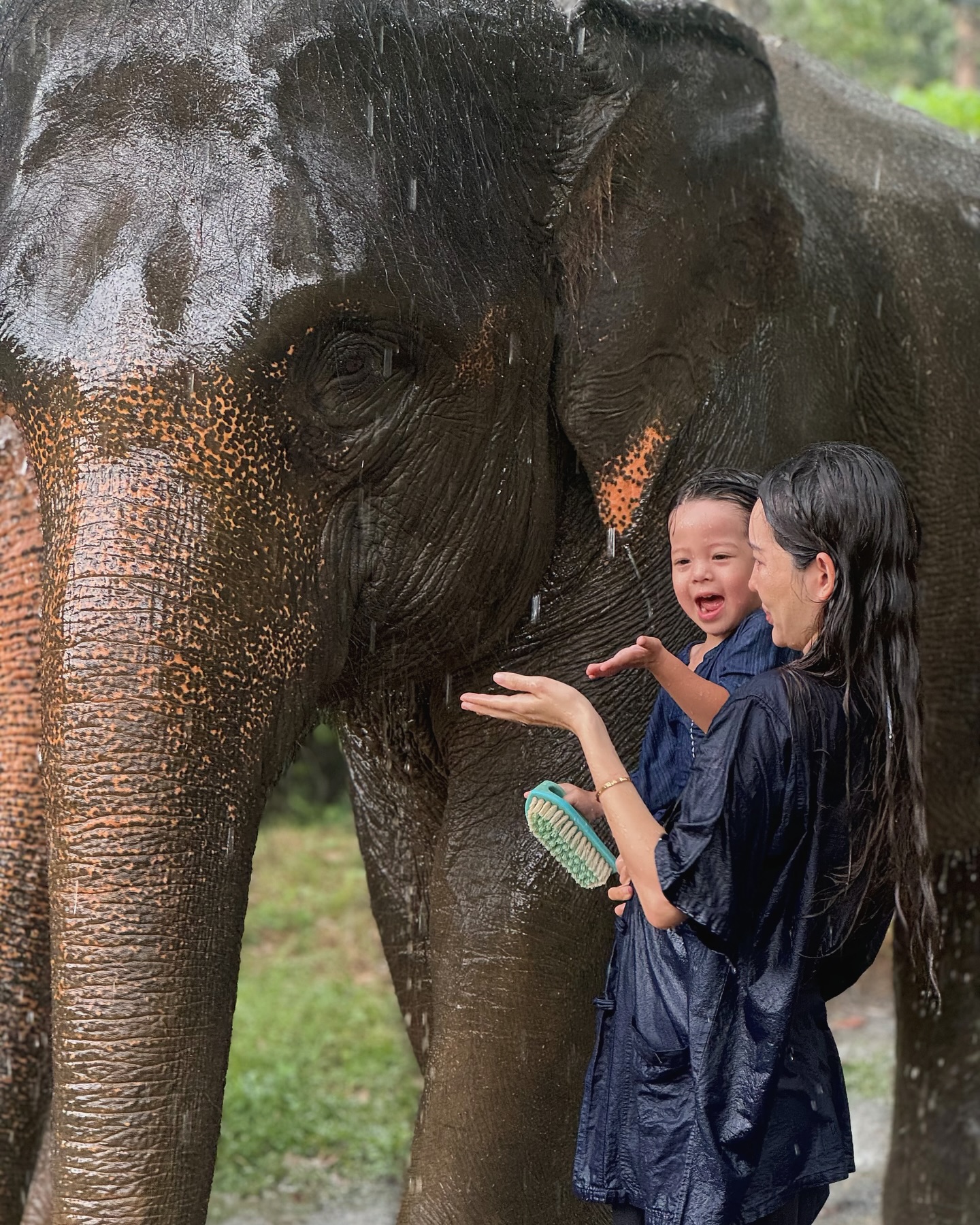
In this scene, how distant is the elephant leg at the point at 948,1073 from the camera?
165 inches

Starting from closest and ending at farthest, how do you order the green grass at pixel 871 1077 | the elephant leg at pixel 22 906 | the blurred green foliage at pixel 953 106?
the elephant leg at pixel 22 906, the green grass at pixel 871 1077, the blurred green foliage at pixel 953 106

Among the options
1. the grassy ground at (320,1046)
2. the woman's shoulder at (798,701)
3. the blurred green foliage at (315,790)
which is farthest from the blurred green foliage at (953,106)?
the woman's shoulder at (798,701)

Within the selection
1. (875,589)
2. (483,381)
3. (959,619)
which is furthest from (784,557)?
(959,619)

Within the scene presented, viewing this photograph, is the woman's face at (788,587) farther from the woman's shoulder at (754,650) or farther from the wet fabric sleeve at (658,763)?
the wet fabric sleeve at (658,763)

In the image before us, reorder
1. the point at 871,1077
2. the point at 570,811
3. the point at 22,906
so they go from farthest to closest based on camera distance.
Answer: the point at 871,1077 → the point at 22,906 → the point at 570,811

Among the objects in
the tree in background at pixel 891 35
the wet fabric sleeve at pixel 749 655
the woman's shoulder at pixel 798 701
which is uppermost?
the tree in background at pixel 891 35

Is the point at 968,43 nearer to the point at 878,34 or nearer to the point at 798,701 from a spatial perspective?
the point at 878,34

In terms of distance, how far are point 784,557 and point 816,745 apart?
0.68ft

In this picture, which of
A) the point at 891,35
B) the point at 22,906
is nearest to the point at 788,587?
the point at 22,906

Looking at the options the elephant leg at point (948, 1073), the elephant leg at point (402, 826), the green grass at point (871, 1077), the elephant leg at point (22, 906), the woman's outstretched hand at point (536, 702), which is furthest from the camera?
the green grass at point (871, 1077)

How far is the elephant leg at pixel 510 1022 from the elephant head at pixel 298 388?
0.02 m

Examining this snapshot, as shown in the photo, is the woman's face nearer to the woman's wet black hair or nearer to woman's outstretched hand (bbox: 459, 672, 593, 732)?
the woman's wet black hair

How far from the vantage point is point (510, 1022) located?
8.85 feet

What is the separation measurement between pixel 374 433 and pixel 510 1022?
2.80ft
